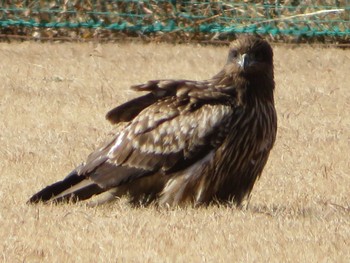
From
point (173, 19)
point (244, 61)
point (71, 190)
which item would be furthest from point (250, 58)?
point (173, 19)

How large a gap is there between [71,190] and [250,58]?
1.39 meters

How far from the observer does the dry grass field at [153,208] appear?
19.7 ft

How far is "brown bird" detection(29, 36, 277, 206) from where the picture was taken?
23.5 ft

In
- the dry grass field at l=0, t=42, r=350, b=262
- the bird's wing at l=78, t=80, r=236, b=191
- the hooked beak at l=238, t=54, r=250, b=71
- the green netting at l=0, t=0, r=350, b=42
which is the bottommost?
the green netting at l=0, t=0, r=350, b=42

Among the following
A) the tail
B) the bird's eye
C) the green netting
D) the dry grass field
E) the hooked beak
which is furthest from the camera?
the green netting

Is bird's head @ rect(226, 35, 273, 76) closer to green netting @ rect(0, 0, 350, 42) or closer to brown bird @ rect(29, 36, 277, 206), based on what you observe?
brown bird @ rect(29, 36, 277, 206)

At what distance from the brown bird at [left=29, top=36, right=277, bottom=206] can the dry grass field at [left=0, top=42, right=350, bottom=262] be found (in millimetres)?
158

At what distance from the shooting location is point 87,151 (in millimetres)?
9039

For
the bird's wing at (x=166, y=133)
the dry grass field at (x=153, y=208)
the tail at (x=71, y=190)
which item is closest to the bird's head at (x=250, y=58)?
the bird's wing at (x=166, y=133)

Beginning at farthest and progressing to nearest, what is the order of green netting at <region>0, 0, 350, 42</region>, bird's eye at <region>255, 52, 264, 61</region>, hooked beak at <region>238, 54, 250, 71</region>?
green netting at <region>0, 0, 350, 42</region>
bird's eye at <region>255, 52, 264, 61</region>
hooked beak at <region>238, 54, 250, 71</region>

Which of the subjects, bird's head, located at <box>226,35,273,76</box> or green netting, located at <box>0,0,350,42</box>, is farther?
green netting, located at <box>0,0,350,42</box>

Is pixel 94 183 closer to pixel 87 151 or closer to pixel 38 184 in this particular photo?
pixel 38 184

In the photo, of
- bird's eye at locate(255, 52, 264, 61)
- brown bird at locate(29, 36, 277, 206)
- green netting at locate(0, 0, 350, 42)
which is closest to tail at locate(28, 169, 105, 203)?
brown bird at locate(29, 36, 277, 206)

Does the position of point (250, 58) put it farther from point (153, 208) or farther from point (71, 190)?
point (71, 190)
